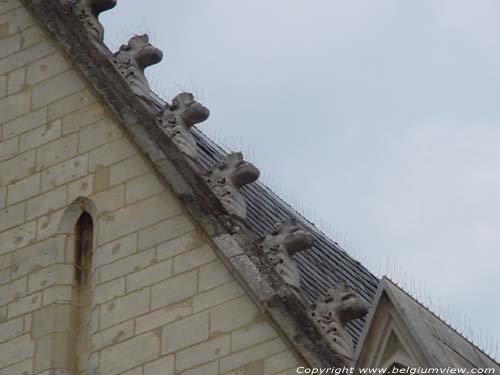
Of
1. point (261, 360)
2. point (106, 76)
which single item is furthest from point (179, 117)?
point (261, 360)

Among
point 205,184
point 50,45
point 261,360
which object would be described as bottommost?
point 261,360

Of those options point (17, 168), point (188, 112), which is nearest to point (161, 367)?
point (188, 112)

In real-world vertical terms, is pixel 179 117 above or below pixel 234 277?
above

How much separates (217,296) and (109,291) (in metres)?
1.19

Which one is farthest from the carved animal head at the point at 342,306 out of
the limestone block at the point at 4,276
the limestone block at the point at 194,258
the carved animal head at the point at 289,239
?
the limestone block at the point at 4,276

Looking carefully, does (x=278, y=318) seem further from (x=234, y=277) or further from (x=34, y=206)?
(x=34, y=206)

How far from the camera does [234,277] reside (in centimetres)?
3122

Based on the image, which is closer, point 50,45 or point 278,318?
point 278,318

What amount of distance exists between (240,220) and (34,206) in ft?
7.44

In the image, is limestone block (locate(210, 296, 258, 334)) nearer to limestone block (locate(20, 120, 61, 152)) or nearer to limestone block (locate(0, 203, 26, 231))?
limestone block (locate(0, 203, 26, 231))

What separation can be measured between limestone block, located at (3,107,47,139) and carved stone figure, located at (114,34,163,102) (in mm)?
903

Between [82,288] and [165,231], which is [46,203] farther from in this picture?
[165,231]

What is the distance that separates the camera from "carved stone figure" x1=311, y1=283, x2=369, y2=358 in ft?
99.7

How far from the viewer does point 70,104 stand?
33375mm
